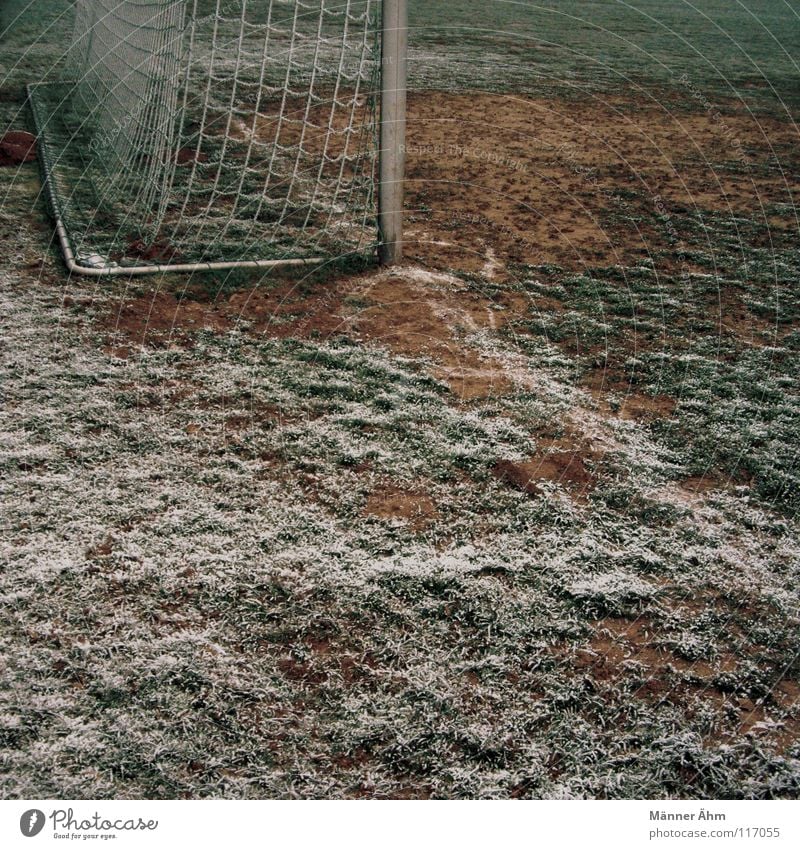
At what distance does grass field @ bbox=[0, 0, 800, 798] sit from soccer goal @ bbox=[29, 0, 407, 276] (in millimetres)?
276

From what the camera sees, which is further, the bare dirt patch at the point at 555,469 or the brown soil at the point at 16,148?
the brown soil at the point at 16,148

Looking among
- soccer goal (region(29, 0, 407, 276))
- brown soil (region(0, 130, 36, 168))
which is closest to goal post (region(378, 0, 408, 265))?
soccer goal (region(29, 0, 407, 276))

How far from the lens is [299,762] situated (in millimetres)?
1849

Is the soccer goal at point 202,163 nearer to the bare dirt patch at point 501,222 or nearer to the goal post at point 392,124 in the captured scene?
the goal post at point 392,124

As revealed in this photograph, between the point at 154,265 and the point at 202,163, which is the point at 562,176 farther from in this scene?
the point at 154,265

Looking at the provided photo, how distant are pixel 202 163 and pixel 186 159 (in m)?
0.22

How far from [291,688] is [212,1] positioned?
13351mm

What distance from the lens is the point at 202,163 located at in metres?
5.74

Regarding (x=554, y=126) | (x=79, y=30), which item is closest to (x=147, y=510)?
(x=554, y=126)

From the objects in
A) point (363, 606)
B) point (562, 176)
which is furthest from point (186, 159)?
point (363, 606)

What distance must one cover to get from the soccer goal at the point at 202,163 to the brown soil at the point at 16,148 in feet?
0.44

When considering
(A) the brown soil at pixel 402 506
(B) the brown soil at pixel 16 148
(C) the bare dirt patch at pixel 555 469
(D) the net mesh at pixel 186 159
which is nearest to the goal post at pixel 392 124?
(D) the net mesh at pixel 186 159

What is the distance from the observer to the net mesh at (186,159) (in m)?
4.49

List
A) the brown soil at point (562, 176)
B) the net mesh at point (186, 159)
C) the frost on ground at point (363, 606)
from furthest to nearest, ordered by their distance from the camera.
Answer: the brown soil at point (562, 176) < the net mesh at point (186, 159) < the frost on ground at point (363, 606)
